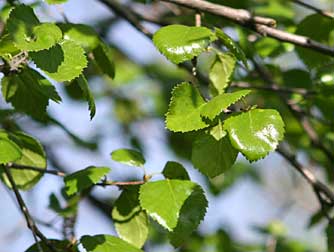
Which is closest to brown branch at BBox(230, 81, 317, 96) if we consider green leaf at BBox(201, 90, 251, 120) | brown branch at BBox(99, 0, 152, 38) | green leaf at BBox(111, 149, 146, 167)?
brown branch at BBox(99, 0, 152, 38)

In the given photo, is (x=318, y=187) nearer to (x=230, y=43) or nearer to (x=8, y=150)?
(x=230, y=43)

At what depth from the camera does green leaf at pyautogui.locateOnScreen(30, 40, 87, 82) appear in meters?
1.08

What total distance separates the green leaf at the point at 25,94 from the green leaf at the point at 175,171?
0.21 metres

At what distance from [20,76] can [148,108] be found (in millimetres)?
1893

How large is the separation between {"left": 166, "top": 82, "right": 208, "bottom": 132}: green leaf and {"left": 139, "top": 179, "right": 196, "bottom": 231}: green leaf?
129 mm

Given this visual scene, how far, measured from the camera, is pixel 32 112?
4.44 ft

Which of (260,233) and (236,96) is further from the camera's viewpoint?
(260,233)

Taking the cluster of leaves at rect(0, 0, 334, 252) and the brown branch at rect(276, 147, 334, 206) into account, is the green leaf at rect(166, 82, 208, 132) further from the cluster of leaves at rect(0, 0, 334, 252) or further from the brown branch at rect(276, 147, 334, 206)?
the brown branch at rect(276, 147, 334, 206)

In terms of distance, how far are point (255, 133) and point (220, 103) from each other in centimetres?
6

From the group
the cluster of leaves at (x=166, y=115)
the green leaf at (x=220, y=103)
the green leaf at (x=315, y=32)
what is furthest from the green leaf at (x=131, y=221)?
the green leaf at (x=315, y=32)

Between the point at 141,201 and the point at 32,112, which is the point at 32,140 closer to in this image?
the point at 32,112

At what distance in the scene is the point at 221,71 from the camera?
52.0 inches

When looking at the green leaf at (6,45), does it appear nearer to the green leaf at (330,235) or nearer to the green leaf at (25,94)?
the green leaf at (25,94)

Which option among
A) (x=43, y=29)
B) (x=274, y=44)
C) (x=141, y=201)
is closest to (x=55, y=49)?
(x=43, y=29)
